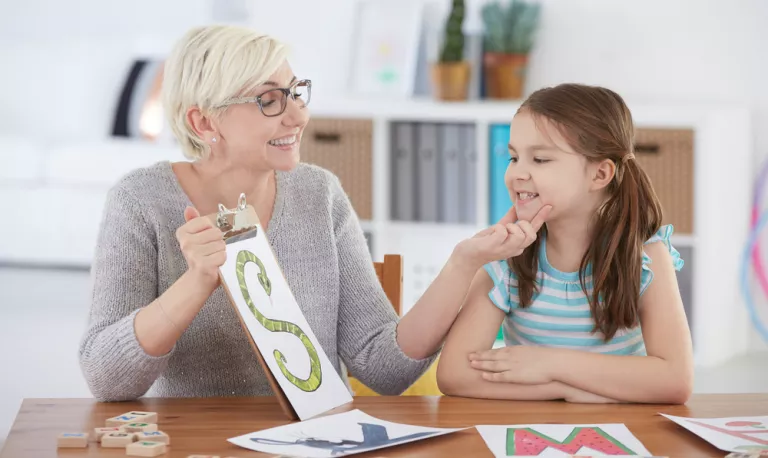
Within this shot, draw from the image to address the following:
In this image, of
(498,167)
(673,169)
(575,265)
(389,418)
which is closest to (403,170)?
(498,167)

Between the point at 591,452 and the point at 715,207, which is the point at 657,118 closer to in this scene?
→ the point at 715,207

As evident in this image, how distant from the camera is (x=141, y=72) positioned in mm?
5898

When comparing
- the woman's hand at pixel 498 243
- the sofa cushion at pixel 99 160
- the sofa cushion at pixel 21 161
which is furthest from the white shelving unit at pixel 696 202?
the woman's hand at pixel 498 243

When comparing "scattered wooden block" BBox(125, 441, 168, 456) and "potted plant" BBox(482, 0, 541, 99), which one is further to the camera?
"potted plant" BBox(482, 0, 541, 99)

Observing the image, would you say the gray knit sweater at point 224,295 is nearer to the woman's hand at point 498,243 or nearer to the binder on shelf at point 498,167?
the woman's hand at point 498,243

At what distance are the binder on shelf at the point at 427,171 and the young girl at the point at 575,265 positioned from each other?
2516 millimetres

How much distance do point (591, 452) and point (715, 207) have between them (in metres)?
2.73

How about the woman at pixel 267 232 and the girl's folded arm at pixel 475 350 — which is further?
the woman at pixel 267 232

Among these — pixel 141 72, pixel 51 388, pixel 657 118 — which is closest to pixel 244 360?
pixel 51 388

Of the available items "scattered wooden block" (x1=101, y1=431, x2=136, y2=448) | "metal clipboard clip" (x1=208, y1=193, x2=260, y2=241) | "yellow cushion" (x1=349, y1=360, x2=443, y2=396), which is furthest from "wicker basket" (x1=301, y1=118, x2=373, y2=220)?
"scattered wooden block" (x1=101, y1=431, x2=136, y2=448)

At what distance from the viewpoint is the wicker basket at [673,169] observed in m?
3.77

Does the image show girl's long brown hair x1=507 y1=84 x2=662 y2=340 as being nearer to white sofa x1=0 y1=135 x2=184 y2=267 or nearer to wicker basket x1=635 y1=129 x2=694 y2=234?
wicker basket x1=635 y1=129 x2=694 y2=234

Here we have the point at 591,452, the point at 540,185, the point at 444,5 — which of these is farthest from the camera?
the point at 444,5

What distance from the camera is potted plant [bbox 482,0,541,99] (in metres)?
4.25
